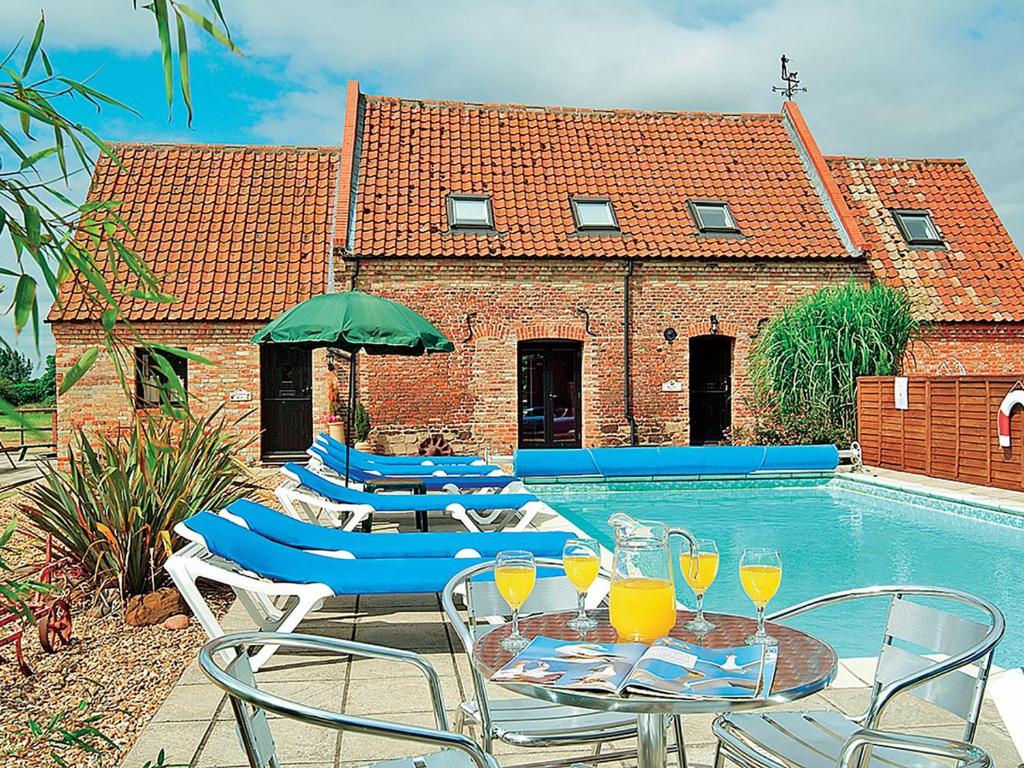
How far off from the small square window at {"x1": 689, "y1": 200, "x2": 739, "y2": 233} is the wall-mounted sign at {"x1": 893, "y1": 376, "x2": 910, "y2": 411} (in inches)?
176

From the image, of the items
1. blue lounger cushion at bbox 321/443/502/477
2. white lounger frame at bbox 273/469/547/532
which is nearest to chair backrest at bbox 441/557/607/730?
white lounger frame at bbox 273/469/547/532

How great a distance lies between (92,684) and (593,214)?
13955mm

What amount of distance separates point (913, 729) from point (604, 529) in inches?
282

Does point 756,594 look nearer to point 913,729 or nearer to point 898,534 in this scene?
point 913,729

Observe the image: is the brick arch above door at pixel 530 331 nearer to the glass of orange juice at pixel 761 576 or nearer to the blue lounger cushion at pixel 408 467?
the blue lounger cushion at pixel 408 467

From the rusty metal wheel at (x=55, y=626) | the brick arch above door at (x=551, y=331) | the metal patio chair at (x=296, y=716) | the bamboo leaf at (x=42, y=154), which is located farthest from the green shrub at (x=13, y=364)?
the brick arch above door at (x=551, y=331)

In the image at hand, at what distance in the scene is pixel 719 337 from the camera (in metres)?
17.4

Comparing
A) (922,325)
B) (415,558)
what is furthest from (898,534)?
(922,325)

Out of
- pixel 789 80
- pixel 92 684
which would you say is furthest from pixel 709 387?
pixel 92 684

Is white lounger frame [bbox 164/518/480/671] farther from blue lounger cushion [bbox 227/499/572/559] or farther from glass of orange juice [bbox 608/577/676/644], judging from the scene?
glass of orange juice [bbox 608/577/676/644]

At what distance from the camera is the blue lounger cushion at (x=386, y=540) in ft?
18.9

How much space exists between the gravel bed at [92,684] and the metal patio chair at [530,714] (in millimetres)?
1357

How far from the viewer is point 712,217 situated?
1780cm

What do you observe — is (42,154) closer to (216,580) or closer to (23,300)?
(23,300)
